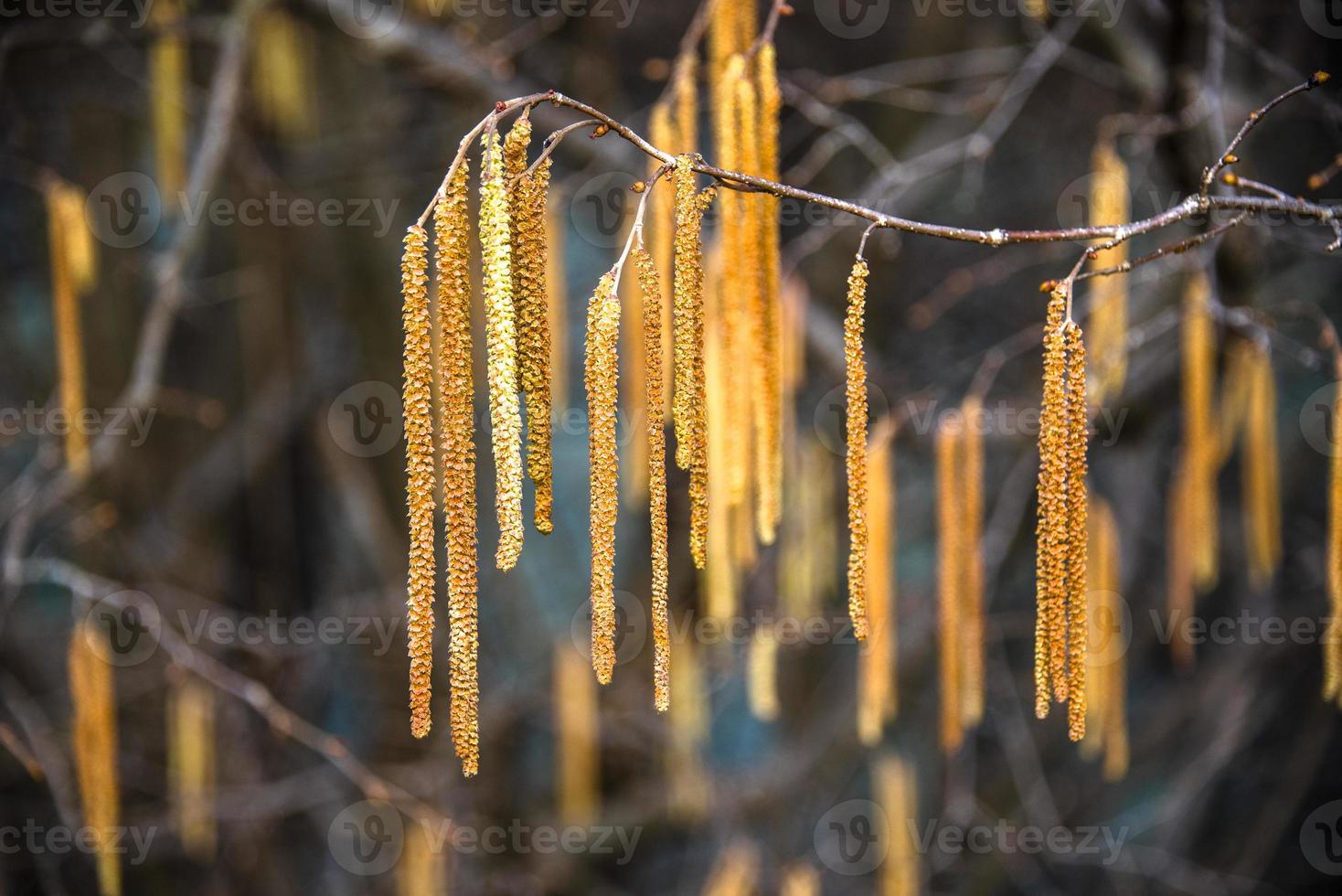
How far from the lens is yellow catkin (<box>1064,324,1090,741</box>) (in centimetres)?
112

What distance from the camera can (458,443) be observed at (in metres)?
1.02

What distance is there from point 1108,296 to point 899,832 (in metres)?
1.65

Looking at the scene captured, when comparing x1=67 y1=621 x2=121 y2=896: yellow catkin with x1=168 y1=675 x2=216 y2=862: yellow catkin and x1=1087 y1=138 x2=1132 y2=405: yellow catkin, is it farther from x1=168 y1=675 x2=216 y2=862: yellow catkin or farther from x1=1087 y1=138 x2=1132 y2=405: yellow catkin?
x1=1087 y1=138 x2=1132 y2=405: yellow catkin

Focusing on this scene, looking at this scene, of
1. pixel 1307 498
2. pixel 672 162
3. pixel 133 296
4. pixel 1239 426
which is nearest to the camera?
pixel 672 162

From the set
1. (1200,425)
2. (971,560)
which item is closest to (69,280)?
(971,560)

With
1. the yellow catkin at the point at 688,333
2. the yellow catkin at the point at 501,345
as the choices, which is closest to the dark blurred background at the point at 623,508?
the yellow catkin at the point at 688,333

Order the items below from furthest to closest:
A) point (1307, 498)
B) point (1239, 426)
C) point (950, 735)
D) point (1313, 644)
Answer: point (1307, 498) < point (1313, 644) < point (1239, 426) < point (950, 735)

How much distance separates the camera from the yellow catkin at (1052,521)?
111 centimetres

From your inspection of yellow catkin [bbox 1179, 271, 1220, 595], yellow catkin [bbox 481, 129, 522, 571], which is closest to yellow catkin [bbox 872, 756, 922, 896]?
yellow catkin [bbox 1179, 271, 1220, 595]

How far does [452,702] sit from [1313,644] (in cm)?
361

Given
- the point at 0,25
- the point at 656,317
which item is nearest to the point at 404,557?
the point at 0,25

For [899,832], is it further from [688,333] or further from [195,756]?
[688,333]

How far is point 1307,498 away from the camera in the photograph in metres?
4.15

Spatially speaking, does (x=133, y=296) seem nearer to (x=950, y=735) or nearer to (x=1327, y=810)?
(x=950, y=735)
